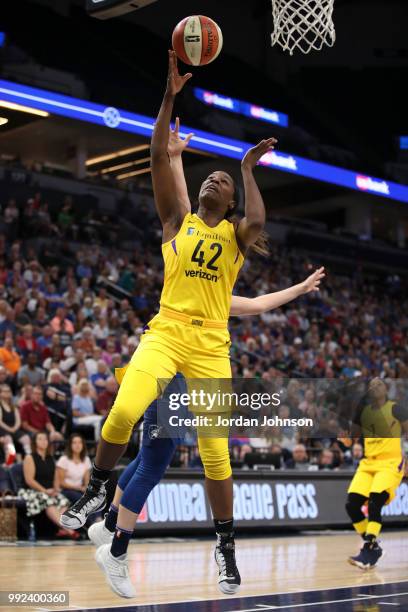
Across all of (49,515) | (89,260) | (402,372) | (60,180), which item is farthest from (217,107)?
(49,515)

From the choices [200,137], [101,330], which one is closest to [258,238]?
[101,330]

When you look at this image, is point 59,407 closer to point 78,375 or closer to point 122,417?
point 78,375

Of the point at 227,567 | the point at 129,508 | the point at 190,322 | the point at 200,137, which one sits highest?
the point at 200,137

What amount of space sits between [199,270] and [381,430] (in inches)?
219

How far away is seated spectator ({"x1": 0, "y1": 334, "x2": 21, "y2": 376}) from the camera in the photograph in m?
15.6

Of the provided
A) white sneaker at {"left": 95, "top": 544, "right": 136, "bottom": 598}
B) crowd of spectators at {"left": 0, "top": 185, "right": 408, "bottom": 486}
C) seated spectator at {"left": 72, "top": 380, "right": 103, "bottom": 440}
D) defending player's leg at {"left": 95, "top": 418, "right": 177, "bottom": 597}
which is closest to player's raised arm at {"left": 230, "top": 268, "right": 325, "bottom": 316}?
defending player's leg at {"left": 95, "top": 418, "right": 177, "bottom": 597}

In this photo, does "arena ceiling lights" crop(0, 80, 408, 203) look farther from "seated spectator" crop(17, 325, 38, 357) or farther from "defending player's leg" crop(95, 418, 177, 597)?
"defending player's leg" crop(95, 418, 177, 597)

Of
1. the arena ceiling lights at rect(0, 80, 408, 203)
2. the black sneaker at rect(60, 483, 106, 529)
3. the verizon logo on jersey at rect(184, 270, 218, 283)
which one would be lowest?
the black sneaker at rect(60, 483, 106, 529)

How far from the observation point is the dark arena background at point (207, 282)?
10047 mm

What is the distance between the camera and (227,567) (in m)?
6.18

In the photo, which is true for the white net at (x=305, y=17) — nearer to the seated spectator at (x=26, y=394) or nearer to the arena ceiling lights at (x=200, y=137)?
the seated spectator at (x=26, y=394)

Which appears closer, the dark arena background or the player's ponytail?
the player's ponytail

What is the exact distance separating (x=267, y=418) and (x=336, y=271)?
2079 cm

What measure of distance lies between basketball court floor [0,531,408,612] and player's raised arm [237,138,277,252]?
110 inches
